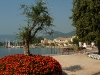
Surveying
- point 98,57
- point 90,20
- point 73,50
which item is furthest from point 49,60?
point 73,50

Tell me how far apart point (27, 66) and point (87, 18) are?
15.1 metres

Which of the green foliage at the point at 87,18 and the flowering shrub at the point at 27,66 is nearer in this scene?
the flowering shrub at the point at 27,66

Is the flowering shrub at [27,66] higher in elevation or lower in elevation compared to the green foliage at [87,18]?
lower

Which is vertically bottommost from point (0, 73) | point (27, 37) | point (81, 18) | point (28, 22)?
point (0, 73)

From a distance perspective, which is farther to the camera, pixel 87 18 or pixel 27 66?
pixel 87 18

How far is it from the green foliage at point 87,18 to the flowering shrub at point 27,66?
13.5m

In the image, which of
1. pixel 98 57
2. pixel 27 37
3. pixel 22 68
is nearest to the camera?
pixel 22 68

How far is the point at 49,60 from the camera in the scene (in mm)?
11898

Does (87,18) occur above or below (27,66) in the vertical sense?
above

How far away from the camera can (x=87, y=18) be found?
81.0ft

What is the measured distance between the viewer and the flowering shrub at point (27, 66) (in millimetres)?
10648

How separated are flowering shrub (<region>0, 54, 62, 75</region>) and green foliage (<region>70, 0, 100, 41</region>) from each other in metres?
13.5

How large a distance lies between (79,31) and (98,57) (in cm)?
490

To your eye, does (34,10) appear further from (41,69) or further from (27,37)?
(41,69)
